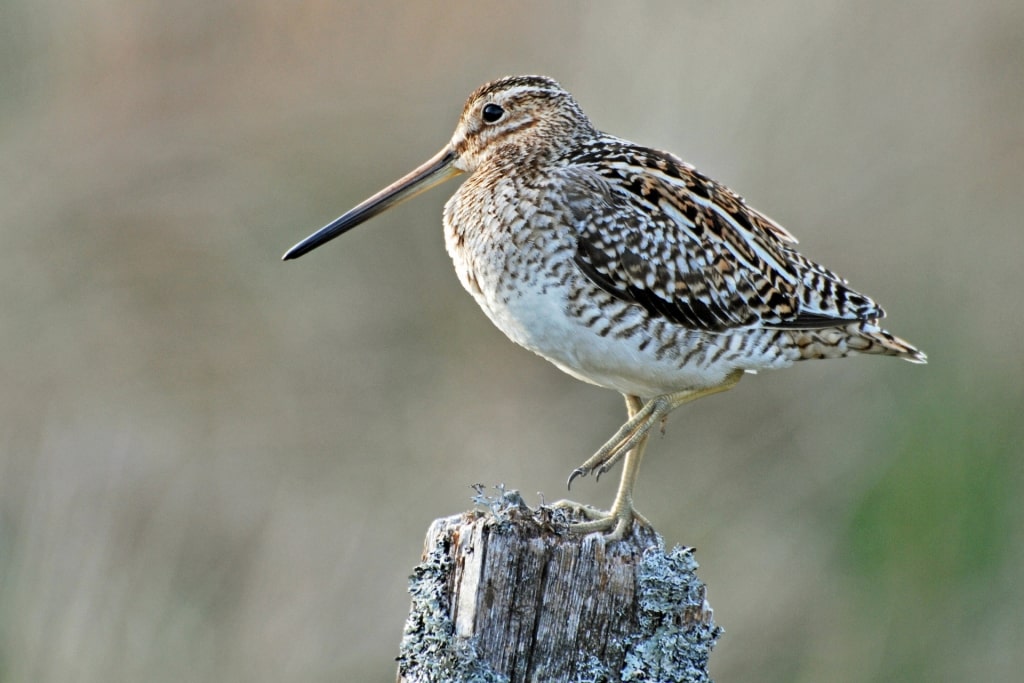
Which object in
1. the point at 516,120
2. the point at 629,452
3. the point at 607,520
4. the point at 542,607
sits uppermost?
the point at 516,120

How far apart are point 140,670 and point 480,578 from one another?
2488mm

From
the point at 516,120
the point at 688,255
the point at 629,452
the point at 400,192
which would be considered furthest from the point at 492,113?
the point at 629,452

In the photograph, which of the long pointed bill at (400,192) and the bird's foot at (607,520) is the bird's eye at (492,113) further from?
the bird's foot at (607,520)

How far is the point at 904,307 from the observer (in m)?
7.10

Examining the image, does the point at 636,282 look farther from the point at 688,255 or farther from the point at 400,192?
the point at 400,192

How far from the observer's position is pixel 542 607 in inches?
128

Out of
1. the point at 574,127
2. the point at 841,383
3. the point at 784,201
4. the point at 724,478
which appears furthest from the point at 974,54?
the point at 574,127

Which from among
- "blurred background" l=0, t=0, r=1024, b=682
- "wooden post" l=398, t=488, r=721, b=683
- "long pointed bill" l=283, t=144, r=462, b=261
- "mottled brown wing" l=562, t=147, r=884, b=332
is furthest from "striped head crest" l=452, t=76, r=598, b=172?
"blurred background" l=0, t=0, r=1024, b=682

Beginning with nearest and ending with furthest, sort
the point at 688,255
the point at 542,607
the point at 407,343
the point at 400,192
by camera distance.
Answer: the point at 542,607 → the point at 688,255 → the point at 400,192 → the point at 407,343

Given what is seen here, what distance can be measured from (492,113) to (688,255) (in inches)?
37.0

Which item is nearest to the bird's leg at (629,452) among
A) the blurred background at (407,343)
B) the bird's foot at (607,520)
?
the bird's foot at (607,520)

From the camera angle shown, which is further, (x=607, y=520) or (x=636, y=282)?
(x=636, y=282)

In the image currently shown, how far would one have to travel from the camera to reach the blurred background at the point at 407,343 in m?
5.91

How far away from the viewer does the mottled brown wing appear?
4332 mm
